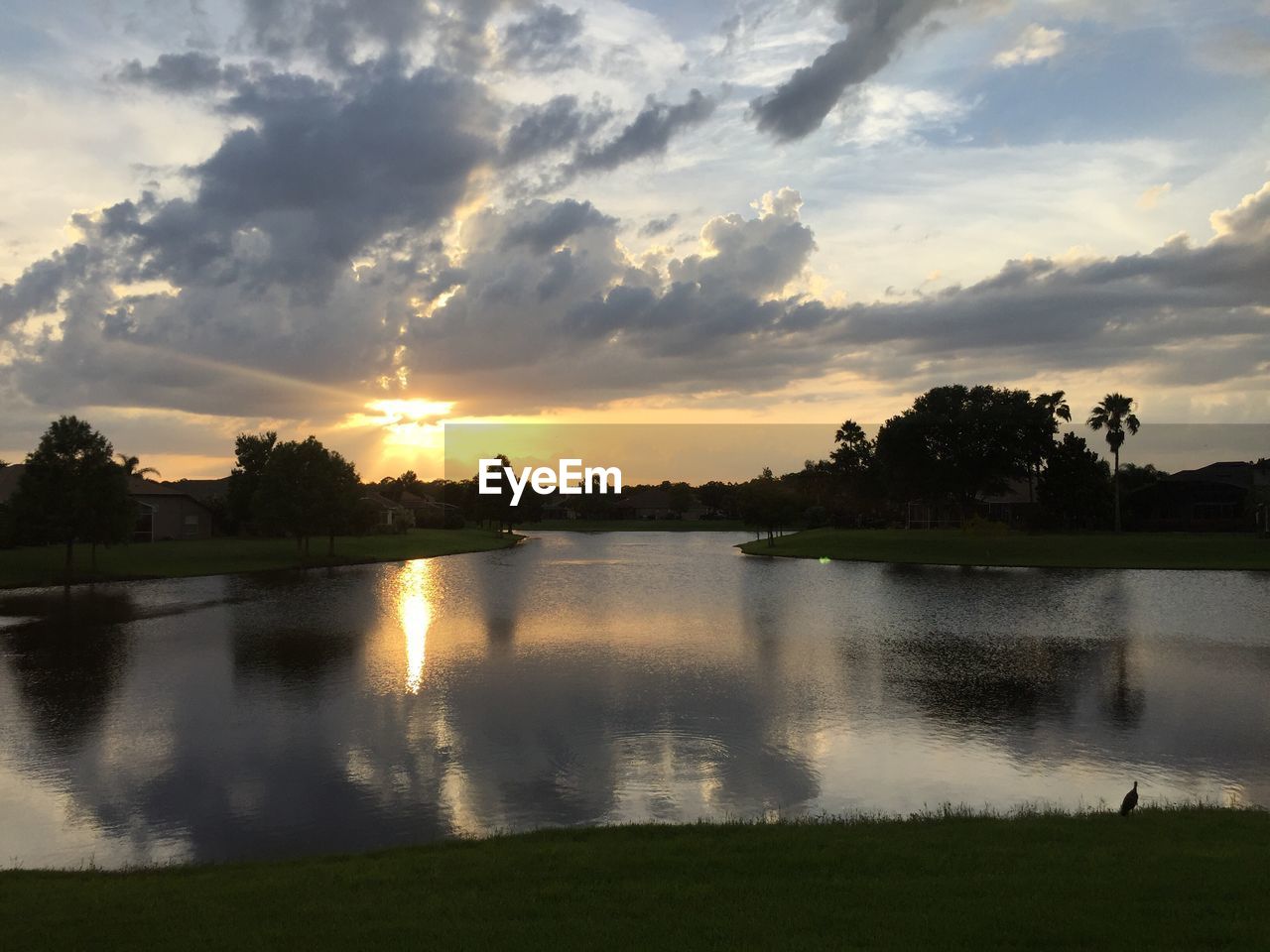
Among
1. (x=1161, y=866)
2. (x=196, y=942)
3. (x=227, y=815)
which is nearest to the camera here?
(x=196, y=942)

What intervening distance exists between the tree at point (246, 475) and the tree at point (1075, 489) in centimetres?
9086

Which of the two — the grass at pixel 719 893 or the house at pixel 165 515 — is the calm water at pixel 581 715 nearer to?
the grass at pixel 719 893

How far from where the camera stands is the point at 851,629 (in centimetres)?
4122

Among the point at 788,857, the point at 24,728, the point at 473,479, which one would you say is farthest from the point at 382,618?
the point at 473,479

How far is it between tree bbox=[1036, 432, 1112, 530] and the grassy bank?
9.91 metres

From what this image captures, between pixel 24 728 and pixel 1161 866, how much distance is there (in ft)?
84.0

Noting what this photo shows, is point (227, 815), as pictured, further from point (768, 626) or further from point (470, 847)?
point (768, 626)

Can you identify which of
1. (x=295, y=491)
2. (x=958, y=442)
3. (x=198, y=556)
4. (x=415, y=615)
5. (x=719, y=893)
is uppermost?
(x=958, y=442)

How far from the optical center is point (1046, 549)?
83500 mm

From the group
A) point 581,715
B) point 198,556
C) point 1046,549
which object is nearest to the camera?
point 581,715

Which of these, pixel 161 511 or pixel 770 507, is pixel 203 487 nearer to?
pixel 161 511

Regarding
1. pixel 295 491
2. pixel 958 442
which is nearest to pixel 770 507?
pixel 958 442

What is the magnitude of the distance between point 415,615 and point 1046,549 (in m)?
60.2

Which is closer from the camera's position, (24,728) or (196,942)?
(196,942)
